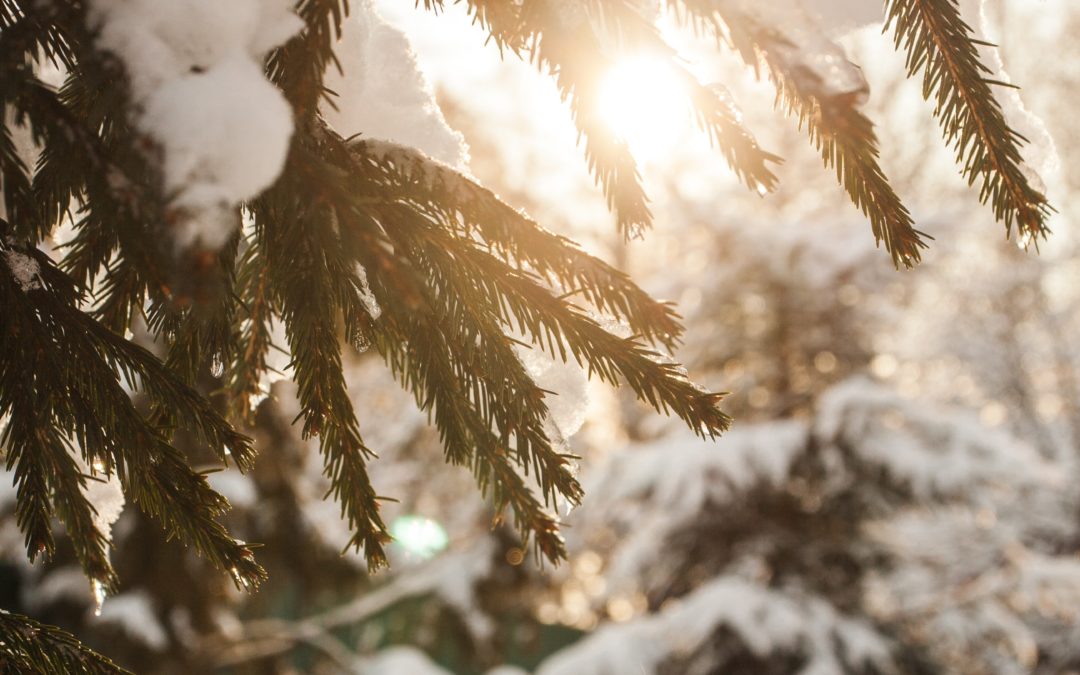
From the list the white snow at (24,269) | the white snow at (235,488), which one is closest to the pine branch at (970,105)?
the white snow at (24,269)

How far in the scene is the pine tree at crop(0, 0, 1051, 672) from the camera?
0.70m

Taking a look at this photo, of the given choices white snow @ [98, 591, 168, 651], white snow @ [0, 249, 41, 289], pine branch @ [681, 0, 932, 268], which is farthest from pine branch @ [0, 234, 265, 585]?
white snow @ [98, 591, 168, 651]

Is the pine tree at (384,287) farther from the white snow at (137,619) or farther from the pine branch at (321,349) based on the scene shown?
the white snow at (137,619)

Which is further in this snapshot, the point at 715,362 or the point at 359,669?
the point at 715,362

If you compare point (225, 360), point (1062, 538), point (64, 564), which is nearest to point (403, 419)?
point (64, 564)

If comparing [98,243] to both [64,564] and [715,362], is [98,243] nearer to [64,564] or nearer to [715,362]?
[64,564]

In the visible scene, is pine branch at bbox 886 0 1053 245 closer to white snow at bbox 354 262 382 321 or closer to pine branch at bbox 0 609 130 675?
white snow at bbox 354 262 382 321

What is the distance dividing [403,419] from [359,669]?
3335 mm

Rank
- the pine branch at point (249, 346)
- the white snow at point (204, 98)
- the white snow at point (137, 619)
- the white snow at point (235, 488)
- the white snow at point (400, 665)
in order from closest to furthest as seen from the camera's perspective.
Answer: the white snow at point (204, 98)
the pine branch at point (249, 346)
the white snow at point (137, 619)
the white snow at point (235, 488)
the white snow at point (400, 665)

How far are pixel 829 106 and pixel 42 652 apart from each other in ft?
2.82

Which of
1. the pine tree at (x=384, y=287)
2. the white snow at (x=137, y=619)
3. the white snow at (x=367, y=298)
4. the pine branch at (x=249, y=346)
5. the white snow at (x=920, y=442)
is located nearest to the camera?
the pine tree at (x=384, y=287)

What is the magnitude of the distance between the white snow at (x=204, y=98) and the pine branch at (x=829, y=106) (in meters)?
0.37

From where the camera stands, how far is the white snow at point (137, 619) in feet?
14.5

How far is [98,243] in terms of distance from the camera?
0.85 meters
